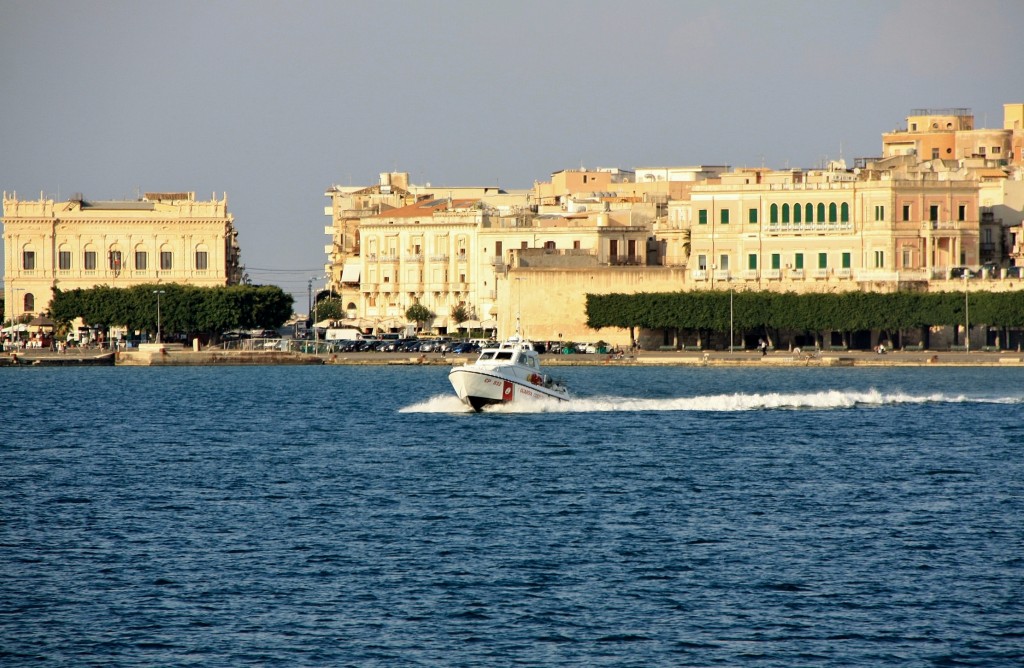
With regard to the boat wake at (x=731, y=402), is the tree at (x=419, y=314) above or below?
Answer: above

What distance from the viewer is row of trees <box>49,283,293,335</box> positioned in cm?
10212

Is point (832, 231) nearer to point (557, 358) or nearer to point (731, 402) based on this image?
point (557, 358)

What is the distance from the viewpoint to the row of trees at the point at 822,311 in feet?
297

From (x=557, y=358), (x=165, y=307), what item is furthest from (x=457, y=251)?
(x=557, y=358)

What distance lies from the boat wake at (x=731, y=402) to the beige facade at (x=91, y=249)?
173ft

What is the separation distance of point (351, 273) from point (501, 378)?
65.6m

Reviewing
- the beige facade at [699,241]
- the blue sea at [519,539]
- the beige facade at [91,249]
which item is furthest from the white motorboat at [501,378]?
the beige facade at [91,249]

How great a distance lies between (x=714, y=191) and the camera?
3947 inches

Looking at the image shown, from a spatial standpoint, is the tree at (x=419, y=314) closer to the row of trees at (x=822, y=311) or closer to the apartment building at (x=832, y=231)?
the apartment building at (x=832, y=231)

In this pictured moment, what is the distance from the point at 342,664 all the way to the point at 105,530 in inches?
441

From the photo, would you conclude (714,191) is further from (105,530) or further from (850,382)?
(105,530)

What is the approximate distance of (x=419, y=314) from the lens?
11294cm

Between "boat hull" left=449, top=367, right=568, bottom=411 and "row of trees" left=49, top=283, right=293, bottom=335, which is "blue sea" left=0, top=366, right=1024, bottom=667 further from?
"row of trees" left=49, top=283, right=293, bottom=335

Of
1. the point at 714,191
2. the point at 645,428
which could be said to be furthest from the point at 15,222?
the point at 645,428
